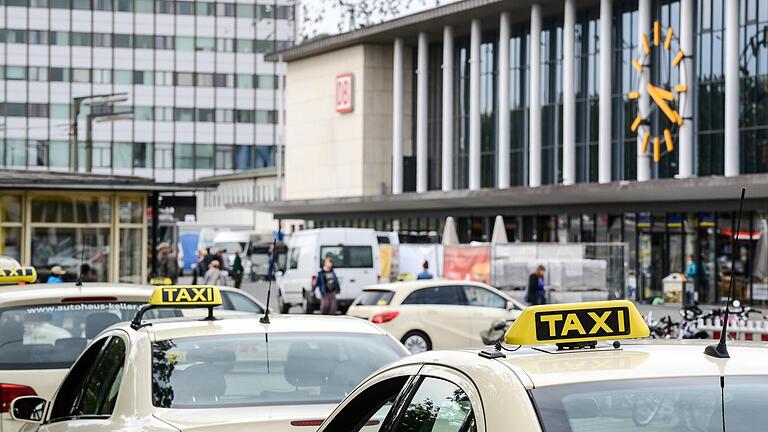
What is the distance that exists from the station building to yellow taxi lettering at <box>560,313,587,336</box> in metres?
31.3

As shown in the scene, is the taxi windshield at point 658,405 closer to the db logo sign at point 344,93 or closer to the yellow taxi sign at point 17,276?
the yellow taxi sign at point 17,276

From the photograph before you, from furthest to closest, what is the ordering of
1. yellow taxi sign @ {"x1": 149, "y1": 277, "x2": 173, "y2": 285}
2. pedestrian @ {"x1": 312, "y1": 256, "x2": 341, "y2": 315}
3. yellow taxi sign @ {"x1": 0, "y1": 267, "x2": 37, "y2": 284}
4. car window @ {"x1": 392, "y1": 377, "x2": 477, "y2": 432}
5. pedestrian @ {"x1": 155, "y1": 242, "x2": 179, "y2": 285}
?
pedestrian @ {"x1": 155, "y1": 242, "x2": 179, "y2": 285} < pedestrian @ {"x1": 312, "y1": 256, "x2": 341, "y2": 315} < yellow taxi sign @ {"x1": 149, "y1": 277, "x2": 173, "y2": 285} < yellow taxi sign @ {"x1": 0, "y1": 267, "x2": 37, "y2": 284} < car window @ {"x1": 392, "y1": 377, "x2": 477, "y2": 432}

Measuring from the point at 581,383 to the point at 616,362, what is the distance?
0.87 ft

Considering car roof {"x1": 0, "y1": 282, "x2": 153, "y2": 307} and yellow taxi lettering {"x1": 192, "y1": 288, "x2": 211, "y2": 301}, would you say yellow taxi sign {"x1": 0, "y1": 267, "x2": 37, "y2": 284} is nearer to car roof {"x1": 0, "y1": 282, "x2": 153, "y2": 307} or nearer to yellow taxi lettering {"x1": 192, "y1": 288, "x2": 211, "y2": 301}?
car roof {"x1": 0, "y1": 282, "x2": 153, "y2": 307}

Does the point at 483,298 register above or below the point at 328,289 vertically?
above

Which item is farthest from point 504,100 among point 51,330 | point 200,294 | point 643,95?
point 200,294

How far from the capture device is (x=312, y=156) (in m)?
65.9

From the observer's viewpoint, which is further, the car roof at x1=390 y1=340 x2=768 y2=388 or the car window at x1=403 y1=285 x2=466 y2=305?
the car window at x1=403 y1=285 x2=466 y2=305

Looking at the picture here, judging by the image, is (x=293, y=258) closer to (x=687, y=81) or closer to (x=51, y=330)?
(x=687, y=81)

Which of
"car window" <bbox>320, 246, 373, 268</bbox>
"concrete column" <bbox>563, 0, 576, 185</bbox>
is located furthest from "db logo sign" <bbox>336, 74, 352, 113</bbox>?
"car window" <bbox>320, 246, 373, 268</bbox>

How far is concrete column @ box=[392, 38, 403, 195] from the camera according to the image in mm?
60844

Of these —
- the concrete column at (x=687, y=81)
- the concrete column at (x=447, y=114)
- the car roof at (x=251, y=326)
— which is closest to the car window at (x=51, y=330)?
the car roof at (x=251, y=326)

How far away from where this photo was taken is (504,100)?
54.5 meters

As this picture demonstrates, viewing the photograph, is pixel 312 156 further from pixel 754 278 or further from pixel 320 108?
pixel 754 278
